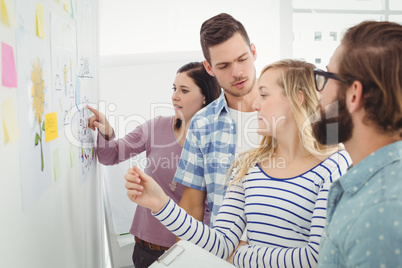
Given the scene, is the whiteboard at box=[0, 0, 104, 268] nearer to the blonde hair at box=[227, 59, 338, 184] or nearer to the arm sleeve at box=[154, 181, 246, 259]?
the arm sleeve at box=[154, 181, 246, 259]

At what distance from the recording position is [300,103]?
1252 millimetres

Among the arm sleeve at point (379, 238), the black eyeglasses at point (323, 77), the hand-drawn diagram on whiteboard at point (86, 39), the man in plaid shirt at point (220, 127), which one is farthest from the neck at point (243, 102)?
the arm sleeve at point (379, 238)

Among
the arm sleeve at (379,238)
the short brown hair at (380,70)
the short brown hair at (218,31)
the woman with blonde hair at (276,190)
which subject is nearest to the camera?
the arm sleeve at (379,238)

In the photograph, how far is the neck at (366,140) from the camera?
79cm

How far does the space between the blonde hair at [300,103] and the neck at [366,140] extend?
0.36 meters

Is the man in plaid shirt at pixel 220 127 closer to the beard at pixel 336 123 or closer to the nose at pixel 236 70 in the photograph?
the nose at pixel 236 70

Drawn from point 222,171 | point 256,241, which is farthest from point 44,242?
point 222,171

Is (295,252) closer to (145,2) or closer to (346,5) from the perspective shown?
(145,2)

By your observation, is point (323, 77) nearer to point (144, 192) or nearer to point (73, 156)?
point (144, 192)

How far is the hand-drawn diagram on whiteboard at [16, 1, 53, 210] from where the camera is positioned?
793 mm

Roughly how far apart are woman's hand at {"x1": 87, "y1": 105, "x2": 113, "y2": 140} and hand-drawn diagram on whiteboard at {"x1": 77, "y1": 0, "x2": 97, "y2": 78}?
171 mm

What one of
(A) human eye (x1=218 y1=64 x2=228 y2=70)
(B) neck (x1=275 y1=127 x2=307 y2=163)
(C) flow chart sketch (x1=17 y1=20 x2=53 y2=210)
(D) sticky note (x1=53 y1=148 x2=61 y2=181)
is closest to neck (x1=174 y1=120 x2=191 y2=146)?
(A) human eye (x1=218 y1=64 x2=228 y2=70)

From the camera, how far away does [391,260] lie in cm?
64

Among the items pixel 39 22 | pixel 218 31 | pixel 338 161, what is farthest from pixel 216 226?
pixel 218 31
